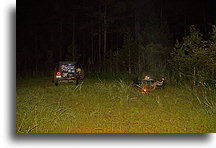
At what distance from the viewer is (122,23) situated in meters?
21.8

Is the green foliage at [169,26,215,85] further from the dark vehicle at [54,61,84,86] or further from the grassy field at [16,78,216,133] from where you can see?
the dark vehicle at [54,61,84,86]

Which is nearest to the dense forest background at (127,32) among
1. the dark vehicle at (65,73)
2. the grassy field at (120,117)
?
the dark vehicle at (65,73)

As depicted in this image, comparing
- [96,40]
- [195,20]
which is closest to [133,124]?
[195,20]

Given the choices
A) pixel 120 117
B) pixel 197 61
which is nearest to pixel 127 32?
pixel 197 61

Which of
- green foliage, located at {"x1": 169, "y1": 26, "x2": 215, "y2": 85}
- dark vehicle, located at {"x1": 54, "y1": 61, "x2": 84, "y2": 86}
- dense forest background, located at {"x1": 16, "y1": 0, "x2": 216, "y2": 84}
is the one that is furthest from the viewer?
dense forest background, located at {"x1": 16, "y1": 0, "x2": 216, "y2": 84}

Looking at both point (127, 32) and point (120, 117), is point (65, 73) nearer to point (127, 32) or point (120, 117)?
point (120, 117)

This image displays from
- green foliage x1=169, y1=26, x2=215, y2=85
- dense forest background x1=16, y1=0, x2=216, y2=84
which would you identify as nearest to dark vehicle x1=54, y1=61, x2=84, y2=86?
dense forest background x1=16, y1=0, x2=216, y2=84

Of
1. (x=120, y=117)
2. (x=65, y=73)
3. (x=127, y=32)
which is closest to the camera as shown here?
(x=120, y=117)

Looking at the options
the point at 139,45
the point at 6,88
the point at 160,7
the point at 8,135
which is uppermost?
the point at 160,7

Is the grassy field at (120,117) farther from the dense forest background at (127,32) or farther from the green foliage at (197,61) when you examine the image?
the dense forest background at (127,32)

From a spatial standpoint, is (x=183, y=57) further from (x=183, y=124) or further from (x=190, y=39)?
(x=183, y=124)

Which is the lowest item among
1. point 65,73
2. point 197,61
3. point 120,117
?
point 120,117

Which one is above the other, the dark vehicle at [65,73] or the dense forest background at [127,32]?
the dense forest background at [127,32]

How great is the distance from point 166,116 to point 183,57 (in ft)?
18.0
